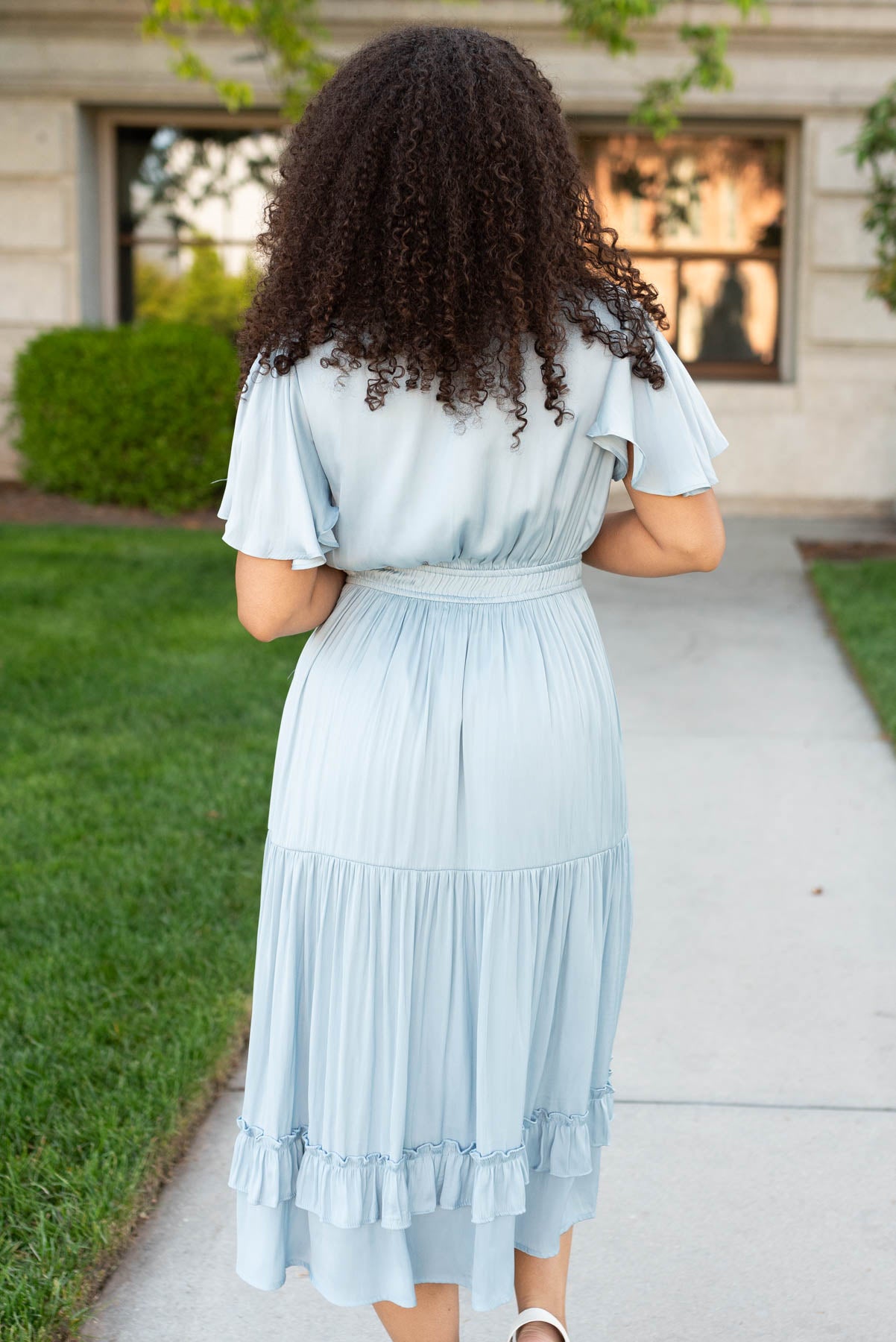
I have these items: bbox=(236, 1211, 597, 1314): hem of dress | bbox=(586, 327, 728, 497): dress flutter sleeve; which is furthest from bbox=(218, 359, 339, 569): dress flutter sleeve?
bbox=(236, 1211, 597, 1314): hem of dress

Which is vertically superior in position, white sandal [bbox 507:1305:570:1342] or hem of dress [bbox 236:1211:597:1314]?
hem of dress [bbox 236:1211:597:1314]

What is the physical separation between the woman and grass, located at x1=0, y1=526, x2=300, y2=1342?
0.74m

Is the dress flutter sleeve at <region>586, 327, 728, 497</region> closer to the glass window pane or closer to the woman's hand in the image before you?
the woman's hand

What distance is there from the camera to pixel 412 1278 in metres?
1.92

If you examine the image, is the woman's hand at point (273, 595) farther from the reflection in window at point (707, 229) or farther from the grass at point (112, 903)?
the reflection in window at point (707, 229)

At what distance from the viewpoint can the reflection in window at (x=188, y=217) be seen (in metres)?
12.7

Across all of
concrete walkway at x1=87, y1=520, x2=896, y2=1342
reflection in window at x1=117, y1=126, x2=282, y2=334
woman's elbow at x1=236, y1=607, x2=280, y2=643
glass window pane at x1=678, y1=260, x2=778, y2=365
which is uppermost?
reflection in window at x1=117, y1=126, x2=282, y2=334

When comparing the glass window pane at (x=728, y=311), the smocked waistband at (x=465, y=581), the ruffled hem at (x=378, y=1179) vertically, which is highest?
the glass window pane at (x=728, y=311)

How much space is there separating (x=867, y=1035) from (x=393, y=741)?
1.99 meters

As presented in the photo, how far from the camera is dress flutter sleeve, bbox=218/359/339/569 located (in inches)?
66.2

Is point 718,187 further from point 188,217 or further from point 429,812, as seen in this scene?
point 429,812

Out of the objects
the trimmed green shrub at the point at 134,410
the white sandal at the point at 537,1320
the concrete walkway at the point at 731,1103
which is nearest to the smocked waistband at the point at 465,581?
the white sandal at the point at 537,1320

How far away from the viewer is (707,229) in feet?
41.2

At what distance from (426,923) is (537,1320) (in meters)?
0.70
